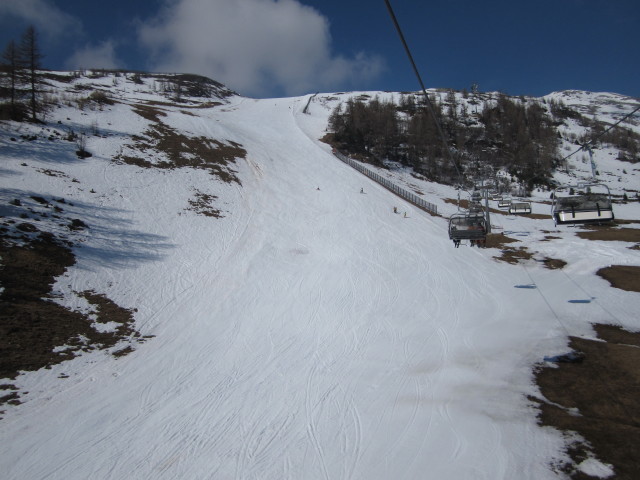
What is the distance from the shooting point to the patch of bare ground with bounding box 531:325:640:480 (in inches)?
327

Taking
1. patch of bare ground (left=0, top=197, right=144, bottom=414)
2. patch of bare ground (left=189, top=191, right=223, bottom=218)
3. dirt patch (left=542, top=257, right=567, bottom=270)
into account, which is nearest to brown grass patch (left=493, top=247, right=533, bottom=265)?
dirt patch (left=542, top=257, right=567, bottom=270)

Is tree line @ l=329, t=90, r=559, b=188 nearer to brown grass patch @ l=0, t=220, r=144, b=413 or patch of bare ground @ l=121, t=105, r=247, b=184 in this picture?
patch of bare ground @ l=121, t=105, r=247, b=184

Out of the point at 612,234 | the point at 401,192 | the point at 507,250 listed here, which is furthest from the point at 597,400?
the point at 401,192

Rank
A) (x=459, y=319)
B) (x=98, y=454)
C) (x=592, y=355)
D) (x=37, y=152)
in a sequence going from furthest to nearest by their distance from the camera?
(x=37, y=152) → (x=459, y=319) → (x=592, y=355) → (x=98, y=454)

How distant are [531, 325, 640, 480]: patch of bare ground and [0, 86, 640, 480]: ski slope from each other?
1.76 feet

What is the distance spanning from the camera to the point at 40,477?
26.1 ft

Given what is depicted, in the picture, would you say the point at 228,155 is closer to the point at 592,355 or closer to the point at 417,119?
the point at 592,355

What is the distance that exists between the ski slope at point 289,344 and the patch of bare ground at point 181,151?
7.98 feet

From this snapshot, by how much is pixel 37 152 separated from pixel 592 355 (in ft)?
120

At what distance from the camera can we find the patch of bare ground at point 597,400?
8.31m

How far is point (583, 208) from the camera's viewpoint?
15.6 meters

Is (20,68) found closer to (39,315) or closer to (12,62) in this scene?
(12,62)

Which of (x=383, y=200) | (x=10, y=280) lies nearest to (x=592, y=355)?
(x=10, y=280)

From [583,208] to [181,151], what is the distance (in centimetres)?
3469
